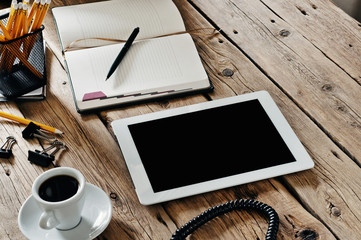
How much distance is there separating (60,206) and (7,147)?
12.8 inches

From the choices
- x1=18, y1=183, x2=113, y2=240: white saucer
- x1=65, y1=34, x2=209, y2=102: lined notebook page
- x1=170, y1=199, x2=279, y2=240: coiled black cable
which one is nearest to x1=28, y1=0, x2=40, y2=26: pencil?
x1=65, y1=34, x2=209, y2=102: lined notebook page

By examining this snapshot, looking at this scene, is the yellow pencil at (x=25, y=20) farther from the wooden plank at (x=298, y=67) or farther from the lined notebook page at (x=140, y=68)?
the wooden plank at (x=298, y=67)

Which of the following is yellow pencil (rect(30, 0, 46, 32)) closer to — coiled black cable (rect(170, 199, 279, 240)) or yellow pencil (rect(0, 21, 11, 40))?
yellow pencil (rect(0, 21, 11, 40))

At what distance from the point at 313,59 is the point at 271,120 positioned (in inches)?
12.0

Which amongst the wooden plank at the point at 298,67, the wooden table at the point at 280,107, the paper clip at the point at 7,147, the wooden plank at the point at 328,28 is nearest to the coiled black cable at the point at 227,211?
the wooden table at the point at 280,107

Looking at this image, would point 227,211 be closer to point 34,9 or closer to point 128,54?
point 128,54

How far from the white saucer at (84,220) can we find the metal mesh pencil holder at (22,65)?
14.0 inches

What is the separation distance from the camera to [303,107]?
1222 millimetres

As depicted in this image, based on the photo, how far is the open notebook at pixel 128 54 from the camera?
3.94 feet

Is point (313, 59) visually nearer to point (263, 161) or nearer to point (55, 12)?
point (263, 161)

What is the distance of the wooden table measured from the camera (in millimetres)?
964

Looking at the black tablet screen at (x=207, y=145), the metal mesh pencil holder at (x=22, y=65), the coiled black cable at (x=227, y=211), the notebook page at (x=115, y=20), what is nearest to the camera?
the coiled black cable at (x=227, y=211)

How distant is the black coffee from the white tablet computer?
6.6 inches

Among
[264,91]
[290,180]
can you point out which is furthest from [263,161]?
[264,91]
